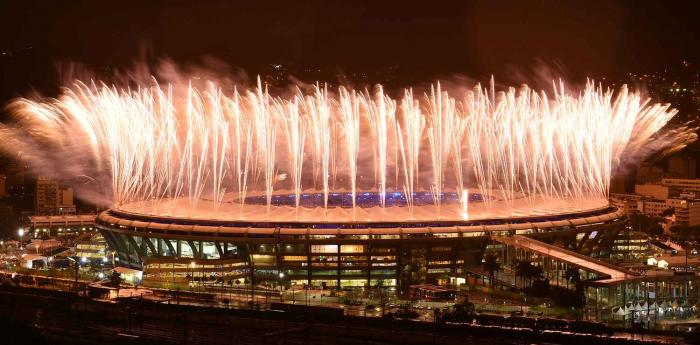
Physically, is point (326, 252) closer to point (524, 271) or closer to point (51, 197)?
point (524, 271)

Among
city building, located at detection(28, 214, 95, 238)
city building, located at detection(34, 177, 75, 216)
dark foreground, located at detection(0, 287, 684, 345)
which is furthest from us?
city building, located at detection(34, 177, 75, 216)

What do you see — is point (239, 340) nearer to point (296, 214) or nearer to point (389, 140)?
point (296, 214)

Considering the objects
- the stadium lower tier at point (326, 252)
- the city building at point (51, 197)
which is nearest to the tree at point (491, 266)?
the stadium lower tier at point (326, 252)

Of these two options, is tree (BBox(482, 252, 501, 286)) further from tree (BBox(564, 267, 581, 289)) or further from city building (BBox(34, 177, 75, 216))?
city building (BBox(34, 177, 75, 216))

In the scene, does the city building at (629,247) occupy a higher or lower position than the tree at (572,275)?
higher

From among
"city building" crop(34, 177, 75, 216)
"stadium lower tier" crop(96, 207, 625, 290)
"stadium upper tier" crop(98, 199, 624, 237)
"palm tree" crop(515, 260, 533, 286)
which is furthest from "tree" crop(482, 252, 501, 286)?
"city building" crop(34, 177, 75, 216)

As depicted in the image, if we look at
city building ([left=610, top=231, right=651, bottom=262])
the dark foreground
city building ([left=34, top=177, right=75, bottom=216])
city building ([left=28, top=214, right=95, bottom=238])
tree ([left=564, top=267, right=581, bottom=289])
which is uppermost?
city building ([left=34, top=177, right=75, bottom=216])

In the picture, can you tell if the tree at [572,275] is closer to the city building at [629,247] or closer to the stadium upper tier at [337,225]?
the stadium upper tier at [337,225]
